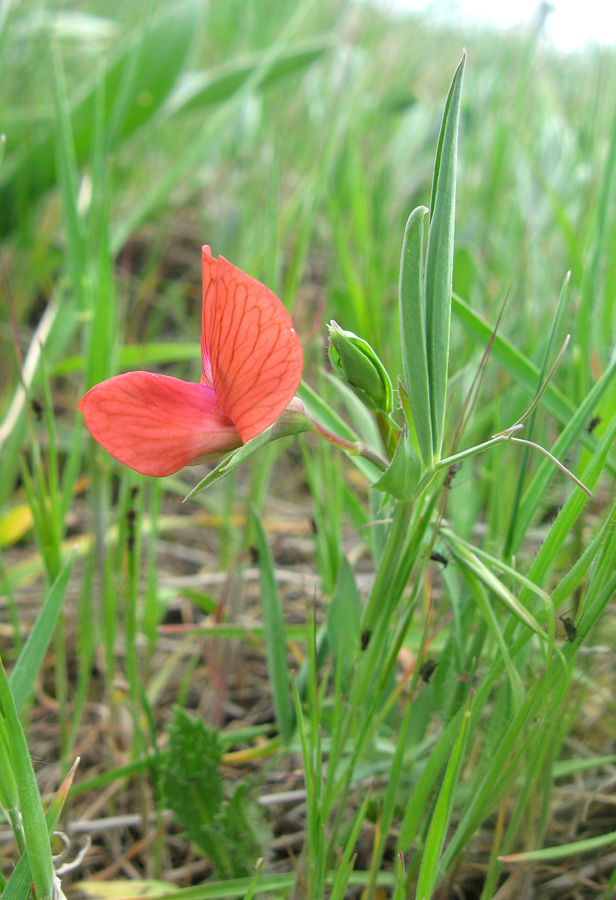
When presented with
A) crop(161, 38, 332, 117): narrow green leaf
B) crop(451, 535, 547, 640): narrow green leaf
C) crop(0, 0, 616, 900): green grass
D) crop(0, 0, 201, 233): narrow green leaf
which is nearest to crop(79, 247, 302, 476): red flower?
crop(0, 0, 616, 900): green grass

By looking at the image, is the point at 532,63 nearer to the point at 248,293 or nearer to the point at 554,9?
the point at 554,9

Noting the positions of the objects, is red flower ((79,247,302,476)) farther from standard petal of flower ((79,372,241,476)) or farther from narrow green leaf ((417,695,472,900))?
narrow green leaf ((417,695,472,900))

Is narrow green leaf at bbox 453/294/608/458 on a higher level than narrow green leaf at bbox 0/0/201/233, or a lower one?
lower

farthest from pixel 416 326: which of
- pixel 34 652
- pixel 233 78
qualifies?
pixel 233 78

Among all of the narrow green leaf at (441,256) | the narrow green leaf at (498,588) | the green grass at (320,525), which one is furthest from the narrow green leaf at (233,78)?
the narrow green leaf at (498,588)

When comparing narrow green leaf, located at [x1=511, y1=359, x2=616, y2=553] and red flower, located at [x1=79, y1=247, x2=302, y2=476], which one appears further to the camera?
narrow green leaf, located at [x1=511, y1=359, x2=616, y2=553]

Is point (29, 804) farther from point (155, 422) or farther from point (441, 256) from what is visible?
point (441, 256)
